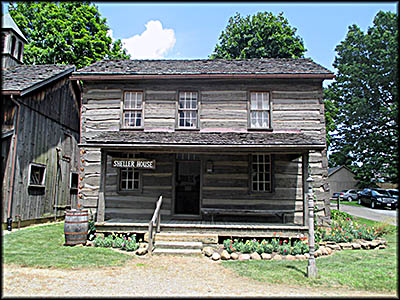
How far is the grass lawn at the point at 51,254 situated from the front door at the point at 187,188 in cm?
427

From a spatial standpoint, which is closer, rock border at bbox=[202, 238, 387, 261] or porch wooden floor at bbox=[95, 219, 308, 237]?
rock border at bbox=[202, 238, 387, 261]

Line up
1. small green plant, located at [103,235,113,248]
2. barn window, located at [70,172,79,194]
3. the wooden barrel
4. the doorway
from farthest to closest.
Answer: barn window, located at [70,172,79,194] < the doorway < small green plant, located at [103,235,113,248] < the wooden barrel

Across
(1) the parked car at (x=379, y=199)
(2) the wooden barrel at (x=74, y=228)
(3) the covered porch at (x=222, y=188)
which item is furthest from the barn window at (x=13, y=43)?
(1) the parked car at (x=379, y=199)

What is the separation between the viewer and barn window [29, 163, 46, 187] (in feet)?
43.8

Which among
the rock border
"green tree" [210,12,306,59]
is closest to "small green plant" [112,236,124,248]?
the rock border

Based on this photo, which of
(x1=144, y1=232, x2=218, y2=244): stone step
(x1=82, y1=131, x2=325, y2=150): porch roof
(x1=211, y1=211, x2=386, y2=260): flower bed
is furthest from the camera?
(x1=82, y1=131, x2=325, y2=150): porch roof

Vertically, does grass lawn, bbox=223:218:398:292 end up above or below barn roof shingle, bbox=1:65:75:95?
below

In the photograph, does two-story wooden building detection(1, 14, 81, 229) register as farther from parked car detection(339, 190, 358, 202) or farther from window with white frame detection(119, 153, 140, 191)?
parked car detection(339, 190, 358, 202)

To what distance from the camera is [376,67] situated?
107ft

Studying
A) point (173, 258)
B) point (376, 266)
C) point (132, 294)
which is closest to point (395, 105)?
point (376, 266)

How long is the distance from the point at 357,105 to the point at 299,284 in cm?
3131

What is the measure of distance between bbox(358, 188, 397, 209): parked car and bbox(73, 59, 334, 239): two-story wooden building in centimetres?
1530

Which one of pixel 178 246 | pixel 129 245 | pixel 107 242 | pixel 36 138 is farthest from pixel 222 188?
pixel 36 138

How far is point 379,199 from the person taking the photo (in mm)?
24000
